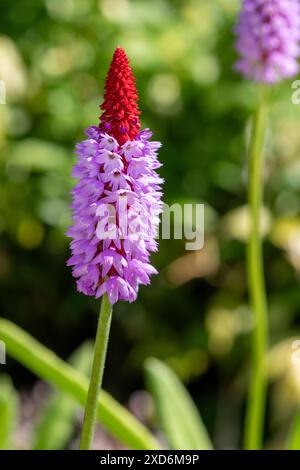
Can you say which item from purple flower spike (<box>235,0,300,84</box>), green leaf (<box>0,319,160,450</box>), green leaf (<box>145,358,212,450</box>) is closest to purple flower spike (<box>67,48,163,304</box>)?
green leaf (<box>0,319,160,450</box>)

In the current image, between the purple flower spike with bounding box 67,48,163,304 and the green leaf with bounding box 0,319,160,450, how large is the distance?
1.01 meters

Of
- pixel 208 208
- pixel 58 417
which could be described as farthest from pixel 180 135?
pixel 58 417

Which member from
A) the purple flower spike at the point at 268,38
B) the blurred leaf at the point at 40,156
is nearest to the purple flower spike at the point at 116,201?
the purple flower spike at the point at 268,38

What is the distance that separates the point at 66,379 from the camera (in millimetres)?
2752

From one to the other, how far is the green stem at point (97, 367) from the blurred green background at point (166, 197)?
2.78 meters

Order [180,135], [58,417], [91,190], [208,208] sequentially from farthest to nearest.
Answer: [180,135] < [208,208] < [58,417] < [91,190]

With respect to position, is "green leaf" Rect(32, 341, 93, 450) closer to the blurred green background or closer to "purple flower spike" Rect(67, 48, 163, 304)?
the blurred green background

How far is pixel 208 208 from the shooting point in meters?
4.77

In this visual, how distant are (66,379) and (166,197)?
7.13ft

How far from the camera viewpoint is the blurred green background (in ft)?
15.8

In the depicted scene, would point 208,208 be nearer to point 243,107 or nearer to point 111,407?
point 243,107

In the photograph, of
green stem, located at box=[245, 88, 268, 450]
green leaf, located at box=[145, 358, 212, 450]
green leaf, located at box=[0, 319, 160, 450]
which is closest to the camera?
green leaf, located at box=[0, 319, 160, 450]

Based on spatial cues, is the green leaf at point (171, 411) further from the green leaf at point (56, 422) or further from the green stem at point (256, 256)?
the green leaf at point (56, 422)

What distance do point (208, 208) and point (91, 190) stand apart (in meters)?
3.11
